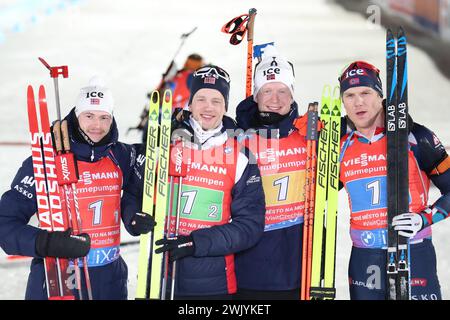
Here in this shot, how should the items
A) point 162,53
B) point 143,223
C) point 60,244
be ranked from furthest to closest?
1. point 162,53
2. point 143,223
3. point 60,244

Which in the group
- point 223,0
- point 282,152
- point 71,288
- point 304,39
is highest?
point 223,0

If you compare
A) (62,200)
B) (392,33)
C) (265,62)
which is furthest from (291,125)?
(62,200)

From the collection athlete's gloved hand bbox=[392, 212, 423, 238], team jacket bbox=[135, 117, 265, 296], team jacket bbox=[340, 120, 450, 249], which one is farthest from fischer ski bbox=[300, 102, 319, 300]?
athlete's gloved hand bbox=[392, 212, 423, 238]

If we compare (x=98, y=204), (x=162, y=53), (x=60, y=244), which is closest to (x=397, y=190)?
(x=98, y=204)

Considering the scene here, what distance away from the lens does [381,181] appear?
3.98 metres

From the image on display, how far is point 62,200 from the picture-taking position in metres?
A: 3.87

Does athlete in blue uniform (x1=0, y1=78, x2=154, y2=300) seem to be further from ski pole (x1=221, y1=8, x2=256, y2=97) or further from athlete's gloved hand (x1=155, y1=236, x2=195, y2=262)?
ski pole (x1=221, y1=8, x2=256, y2=97)

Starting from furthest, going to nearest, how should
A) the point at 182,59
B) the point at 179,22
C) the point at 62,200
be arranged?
the point at 179,22 → the point at 182,59 → the point at 62,200

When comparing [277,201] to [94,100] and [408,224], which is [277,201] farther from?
[94,100]

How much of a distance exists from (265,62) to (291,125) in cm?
42

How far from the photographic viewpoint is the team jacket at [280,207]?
4.06 meters

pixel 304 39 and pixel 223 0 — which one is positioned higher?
pixel 223 0

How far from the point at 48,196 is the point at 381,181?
159 cm

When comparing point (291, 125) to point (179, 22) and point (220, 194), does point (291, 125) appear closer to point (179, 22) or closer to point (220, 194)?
point (220, 194)
